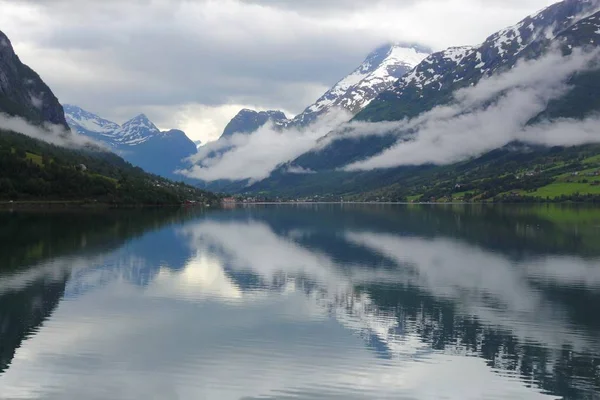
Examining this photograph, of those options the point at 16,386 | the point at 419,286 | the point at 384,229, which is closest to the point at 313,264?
the point at 419,286

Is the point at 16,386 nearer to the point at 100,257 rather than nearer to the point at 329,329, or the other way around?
the point at 329,329

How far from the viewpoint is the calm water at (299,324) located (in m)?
28.9

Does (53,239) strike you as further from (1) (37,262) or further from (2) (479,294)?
(2) (479,294)

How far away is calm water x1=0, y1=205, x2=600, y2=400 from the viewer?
28891 mm

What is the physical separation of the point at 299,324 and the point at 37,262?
39.9m

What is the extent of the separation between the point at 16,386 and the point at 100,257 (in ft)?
160

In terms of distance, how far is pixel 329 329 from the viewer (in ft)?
129

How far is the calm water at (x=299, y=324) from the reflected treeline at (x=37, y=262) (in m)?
0.26

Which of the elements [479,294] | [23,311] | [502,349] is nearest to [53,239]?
[23,311]

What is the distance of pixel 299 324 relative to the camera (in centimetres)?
4069

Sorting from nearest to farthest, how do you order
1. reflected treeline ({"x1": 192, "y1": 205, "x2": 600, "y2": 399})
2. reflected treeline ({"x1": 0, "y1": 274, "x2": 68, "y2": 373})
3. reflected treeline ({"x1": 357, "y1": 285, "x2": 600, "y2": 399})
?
reflected treeline ({"x1": 357, "y1": 285, "x2": 600, "y2": 399}) → reflected treeline ({"x1": 192, "y1": 205, "x2": 600, "y2": 399}) → reflected treeline ({"x1": 0, "y1": 274, "x2": 68, "y2": 373})

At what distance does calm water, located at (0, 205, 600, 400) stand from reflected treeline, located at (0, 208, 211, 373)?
0.84 feet

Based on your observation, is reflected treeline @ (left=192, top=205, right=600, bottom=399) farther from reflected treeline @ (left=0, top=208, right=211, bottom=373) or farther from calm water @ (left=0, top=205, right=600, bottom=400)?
reflected treeline @ (left=0, top=208, right=211, bottom=373)

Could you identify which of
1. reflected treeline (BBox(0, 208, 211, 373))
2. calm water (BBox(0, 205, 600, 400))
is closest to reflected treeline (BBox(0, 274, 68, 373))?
reflected treeline (BBox(0, 208, 211, 373))
